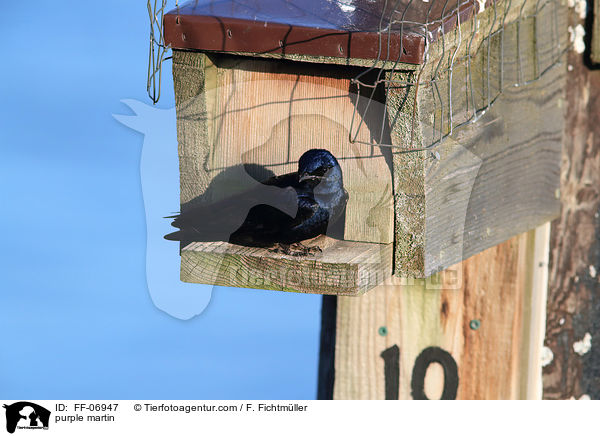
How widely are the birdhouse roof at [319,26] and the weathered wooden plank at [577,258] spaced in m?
1.08

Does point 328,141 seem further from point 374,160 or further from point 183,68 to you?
point 183,68

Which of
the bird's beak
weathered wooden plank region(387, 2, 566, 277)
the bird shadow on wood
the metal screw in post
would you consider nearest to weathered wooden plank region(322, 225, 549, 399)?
the metal screw in post

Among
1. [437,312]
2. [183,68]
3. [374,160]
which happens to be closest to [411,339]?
[437,312]

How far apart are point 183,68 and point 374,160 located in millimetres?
654

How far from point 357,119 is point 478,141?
18.5 inches

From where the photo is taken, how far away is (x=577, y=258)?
3.25m

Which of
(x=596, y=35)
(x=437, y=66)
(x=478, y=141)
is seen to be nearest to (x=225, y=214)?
(x=437, y=66)

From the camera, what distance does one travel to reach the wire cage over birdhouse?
2.24 metres

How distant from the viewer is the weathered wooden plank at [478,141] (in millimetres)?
2309

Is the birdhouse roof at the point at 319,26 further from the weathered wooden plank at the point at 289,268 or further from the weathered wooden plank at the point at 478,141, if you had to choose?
the weathered wooden plank at the point at 289,268
